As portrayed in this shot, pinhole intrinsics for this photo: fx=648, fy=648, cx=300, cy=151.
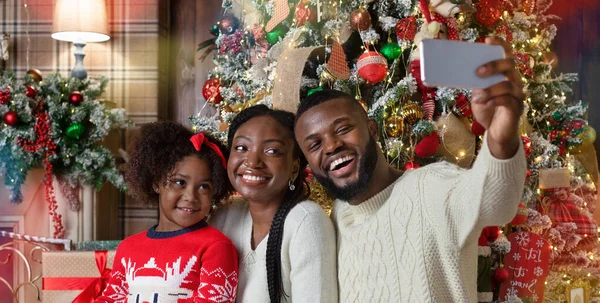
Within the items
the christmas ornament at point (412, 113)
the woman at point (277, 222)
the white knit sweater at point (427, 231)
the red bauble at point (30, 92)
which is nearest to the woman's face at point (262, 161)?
the woman at point (277, 222)

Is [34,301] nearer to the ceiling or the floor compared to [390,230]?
nearer to the floor

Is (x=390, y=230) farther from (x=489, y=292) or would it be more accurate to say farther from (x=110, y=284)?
(x=489, y=292)

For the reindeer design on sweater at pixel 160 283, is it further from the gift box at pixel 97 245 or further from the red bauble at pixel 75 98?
the red bauble at pixel 75 98

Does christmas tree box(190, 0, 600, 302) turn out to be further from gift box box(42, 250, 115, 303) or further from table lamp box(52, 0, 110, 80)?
gift box box(42, 250, 115, 303)

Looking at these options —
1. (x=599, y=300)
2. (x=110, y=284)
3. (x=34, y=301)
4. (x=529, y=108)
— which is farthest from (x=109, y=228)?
(x=599, y=300)

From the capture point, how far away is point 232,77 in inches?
137

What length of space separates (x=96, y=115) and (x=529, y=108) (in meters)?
2.32

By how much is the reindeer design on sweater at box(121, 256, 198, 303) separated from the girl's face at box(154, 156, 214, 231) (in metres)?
0.14

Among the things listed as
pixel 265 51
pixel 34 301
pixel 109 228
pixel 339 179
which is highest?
pixel 265 51

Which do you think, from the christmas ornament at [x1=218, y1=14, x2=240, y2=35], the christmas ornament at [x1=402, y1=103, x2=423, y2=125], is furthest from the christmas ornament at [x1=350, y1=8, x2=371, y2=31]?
the christmas ornament at [x1=218, y1=14, x2=240, y2=35]

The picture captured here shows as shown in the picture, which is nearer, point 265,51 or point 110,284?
point 110,284

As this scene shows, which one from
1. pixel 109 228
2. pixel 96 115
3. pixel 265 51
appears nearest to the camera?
pixel 265 51

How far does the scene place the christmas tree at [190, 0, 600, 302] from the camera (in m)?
2.78

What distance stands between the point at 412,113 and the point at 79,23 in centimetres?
206
